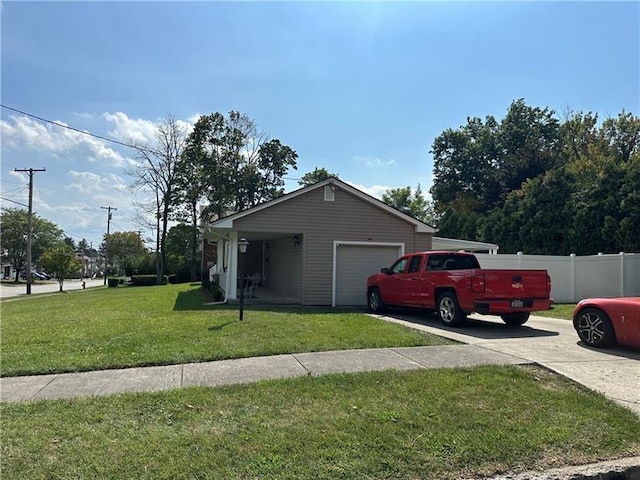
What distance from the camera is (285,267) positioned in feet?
61.2

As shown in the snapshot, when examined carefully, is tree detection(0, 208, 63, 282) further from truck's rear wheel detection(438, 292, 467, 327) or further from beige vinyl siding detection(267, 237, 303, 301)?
truck's rear wheel detection(438, 292, 467, 327)

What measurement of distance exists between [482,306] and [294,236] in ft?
28.9

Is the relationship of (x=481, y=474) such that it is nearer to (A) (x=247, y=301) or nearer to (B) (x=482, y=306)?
(B) (x=482, y=306)

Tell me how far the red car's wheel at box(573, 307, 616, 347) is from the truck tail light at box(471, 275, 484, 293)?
181 centimetres

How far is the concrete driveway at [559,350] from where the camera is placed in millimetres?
5500

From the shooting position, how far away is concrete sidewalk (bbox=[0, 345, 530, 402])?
524 centimetres

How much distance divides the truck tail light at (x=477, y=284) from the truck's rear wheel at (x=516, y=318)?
1584mm

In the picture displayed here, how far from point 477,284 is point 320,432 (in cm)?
641

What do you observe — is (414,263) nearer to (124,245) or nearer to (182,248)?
(182,248)

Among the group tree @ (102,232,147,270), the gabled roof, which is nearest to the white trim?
the gabled roof

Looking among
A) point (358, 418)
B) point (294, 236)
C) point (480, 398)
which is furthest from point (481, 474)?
point (294, 236)

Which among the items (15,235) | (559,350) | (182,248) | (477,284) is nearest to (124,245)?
(15,235)

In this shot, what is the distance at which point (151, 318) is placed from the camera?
34.6 feet

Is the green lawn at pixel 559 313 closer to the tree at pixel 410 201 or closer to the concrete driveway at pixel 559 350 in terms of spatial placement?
the concrete driveway at pixel 559 350
